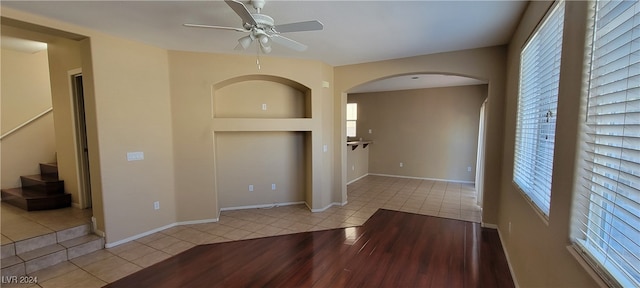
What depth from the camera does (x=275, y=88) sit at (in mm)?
4590

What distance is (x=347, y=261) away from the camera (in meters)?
2.77

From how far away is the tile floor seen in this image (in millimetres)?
2621

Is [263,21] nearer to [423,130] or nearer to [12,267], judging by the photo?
[12,267]

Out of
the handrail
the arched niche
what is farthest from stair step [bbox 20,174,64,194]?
the arched niche

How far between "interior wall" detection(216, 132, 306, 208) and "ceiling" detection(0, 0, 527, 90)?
1680 mm

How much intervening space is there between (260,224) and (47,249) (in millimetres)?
2414

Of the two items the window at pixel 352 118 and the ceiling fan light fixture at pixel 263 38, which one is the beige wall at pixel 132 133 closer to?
the ceiling fan light fixture at pixel 263 38

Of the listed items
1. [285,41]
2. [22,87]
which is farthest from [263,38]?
[22,87]

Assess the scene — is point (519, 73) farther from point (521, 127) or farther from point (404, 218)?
point (404, 218)

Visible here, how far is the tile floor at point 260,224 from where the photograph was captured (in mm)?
2621

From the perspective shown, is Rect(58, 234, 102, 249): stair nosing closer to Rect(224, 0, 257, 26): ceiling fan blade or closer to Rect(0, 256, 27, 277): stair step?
Rect(0, 256, 27, 277): stair step

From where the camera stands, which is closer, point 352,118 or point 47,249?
point 47,249

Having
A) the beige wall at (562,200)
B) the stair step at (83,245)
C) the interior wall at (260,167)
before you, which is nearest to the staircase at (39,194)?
the stair step at (83,245)

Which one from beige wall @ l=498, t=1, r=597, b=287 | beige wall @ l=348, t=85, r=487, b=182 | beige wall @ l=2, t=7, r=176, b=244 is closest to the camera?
beige wall @ l=498, t=1, r=597, b=287
